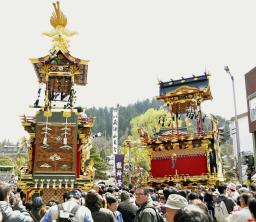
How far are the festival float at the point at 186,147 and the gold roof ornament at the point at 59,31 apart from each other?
39.5ft

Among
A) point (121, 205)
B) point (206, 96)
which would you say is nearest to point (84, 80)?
point (206, 96)

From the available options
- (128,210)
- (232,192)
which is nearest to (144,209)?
(128,210)

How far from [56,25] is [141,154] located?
3410 cm

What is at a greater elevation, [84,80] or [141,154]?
[84,80]

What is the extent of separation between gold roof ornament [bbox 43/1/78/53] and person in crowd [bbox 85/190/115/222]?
1734 centimetres

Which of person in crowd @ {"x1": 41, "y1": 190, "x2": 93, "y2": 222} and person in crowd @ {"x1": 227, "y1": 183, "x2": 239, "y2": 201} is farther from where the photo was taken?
person in crowd @ {"x1": 227, "y1": 183, "x2": 239, "y2": 201}

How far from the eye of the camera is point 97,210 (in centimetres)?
550

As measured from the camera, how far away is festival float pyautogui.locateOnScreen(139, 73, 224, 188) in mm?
27456

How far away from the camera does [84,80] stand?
77.5 ft

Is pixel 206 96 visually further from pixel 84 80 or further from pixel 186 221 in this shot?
pixel 186 221

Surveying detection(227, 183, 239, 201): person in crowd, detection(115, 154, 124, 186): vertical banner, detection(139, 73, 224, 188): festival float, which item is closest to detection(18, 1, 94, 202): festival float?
detection(115, 154, 124, 186): vertical banner

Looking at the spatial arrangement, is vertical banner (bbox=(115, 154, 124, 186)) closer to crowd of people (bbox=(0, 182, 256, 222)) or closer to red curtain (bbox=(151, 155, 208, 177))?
red curtain (bbox=(151, 155, 208, 177))

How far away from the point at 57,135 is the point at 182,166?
1338cm

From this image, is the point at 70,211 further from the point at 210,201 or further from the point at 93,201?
the point at 210,201
